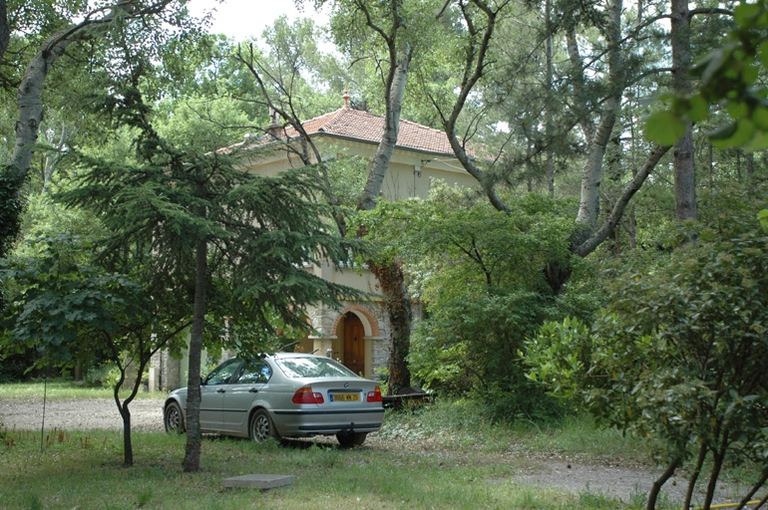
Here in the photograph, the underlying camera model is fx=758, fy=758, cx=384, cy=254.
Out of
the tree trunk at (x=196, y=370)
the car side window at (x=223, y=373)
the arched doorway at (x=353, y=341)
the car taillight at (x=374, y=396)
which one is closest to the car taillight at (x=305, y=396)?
the car taillight at (x=374, y=396)

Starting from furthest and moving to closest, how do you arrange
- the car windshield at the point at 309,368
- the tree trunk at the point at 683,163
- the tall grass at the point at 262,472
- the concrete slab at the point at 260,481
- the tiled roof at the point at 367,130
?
1. the tiled roof at the point at 367,130
2. the car windshield at the point at 309,368
3. the tree trunk at the point at 683,163
4. the concrete slab at the point at 260,481
5. the tall grass at the point at 262,472

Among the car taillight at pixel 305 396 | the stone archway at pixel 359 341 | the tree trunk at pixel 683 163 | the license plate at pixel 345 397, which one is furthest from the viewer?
the stone archway at pixel 359 341

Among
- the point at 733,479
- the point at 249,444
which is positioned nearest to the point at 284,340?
the point at 249,444

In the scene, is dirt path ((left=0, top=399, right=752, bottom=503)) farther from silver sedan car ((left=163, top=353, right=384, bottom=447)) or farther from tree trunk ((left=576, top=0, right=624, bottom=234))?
tree trunk ((left=576, top=0, right=624, bottom=234))

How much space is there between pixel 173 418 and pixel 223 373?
150 centimetres

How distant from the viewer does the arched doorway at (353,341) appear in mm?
29328

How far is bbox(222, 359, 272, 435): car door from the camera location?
12.5m

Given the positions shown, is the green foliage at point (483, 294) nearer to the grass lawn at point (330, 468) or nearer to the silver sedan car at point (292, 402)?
the grass lawn at point (330, 468)

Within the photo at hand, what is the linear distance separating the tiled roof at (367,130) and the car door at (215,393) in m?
14.8

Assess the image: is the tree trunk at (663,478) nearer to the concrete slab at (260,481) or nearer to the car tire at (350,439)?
Result: the concrete slab at (260,481)

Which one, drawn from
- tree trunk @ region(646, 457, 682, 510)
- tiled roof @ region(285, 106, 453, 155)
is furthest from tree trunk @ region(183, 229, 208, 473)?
tiled roof @ region(285, 106, 453, 155)

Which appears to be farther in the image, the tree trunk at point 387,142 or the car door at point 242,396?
the tree trunk at point 387,142

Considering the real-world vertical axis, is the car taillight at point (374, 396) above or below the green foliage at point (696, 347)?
below

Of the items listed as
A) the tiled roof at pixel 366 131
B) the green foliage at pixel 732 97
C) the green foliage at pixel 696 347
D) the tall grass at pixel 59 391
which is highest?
the tiled roof at pixel 366 131
